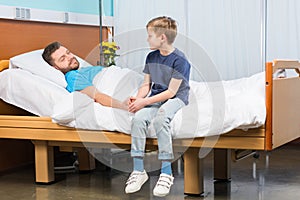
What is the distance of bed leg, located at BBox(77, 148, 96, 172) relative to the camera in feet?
11.0

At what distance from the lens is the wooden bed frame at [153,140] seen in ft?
8.13

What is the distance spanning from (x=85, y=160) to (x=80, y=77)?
60cm

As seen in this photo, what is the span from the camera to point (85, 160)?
3365 mm

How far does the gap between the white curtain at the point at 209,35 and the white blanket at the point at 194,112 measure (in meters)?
0.95

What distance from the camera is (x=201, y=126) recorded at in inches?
98.1

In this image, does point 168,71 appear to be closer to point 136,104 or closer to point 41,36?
point 136,104

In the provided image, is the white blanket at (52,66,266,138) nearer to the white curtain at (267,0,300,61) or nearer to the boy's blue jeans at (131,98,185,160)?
the boy's blue jeans at (131,98,185,160)

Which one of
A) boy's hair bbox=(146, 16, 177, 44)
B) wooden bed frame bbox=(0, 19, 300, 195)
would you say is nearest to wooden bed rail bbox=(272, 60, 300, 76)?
wooden bed frame bbox=(0, 19, 300, 195)

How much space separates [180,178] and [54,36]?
4.87ft

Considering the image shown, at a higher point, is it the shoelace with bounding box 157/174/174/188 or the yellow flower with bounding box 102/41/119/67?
the yellow flower with bounding box 102/41/119/67

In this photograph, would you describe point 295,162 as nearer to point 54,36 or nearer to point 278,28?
point 278,28

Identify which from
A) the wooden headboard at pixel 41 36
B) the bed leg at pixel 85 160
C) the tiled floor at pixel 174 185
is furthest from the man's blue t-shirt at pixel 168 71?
the wooden headboard at pixel 41 36

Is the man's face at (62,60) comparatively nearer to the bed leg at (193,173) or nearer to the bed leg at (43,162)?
the bed leg at (43,162)

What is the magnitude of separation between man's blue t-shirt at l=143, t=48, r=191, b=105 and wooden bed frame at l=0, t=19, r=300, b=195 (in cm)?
25
